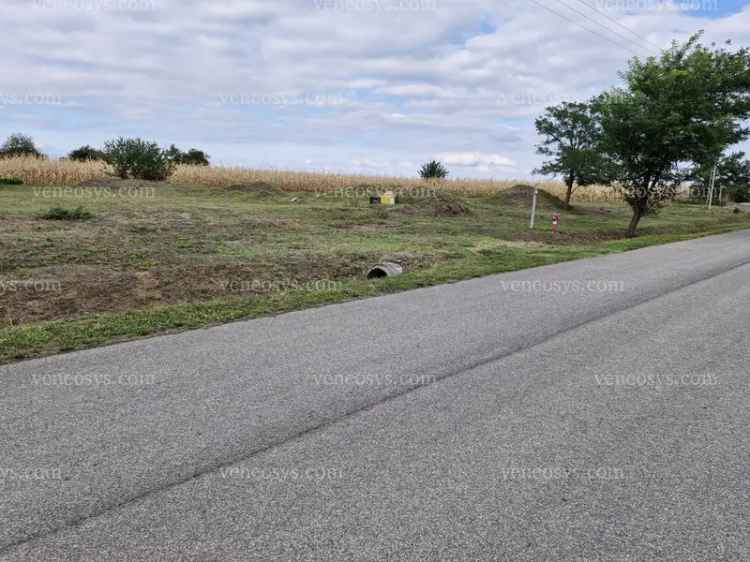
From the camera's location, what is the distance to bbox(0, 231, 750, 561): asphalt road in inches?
108

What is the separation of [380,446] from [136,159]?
109ft

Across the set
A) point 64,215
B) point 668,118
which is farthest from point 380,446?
point 668,118

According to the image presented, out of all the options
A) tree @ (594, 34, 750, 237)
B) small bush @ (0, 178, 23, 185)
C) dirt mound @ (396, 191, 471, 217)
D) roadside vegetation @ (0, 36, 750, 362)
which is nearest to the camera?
roadside vegetation @ (0, 36, 750, 362)

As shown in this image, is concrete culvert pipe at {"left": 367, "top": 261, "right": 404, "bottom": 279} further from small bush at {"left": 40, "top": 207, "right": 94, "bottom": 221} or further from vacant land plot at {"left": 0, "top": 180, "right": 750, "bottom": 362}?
small bush at {"left": 40, "top": 207, "right": 94, "bottom": 221}

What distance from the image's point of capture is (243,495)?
307cm

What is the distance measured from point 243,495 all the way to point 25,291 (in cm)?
723

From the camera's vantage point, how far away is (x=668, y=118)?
66.9ft

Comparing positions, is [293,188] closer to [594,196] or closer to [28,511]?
[594,196]

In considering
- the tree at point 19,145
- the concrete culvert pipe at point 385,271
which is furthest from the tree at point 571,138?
the tree at point 19,145

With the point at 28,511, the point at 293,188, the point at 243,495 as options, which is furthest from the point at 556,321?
the point at 293,188

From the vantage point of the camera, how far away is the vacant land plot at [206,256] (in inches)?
284

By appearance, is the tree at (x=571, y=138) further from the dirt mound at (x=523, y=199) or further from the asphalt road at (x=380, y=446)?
the asphalt road at (x=380, y=446)

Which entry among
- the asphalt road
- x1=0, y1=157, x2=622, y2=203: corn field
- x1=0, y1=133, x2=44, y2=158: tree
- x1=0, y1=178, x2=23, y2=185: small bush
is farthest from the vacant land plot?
x1=0, y1=133, x2=44, y2=158: tree

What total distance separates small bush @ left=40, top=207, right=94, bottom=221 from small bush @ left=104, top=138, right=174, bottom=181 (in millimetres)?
18241
